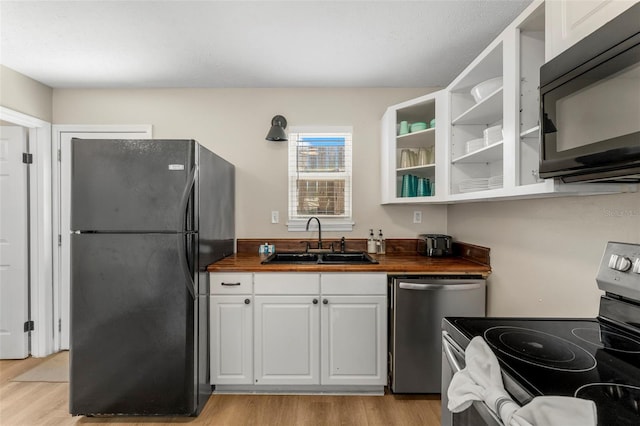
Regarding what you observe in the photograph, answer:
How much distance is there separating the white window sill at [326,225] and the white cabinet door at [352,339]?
87 cm

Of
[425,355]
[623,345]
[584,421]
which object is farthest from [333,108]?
[584,421]

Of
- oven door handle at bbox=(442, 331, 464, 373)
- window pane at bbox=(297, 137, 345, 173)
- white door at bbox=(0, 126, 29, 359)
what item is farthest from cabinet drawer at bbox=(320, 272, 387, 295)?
white door at bbox=(0, 126, 29, 359)

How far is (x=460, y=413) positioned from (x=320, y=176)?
2.24m

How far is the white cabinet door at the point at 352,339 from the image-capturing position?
2.23 meters

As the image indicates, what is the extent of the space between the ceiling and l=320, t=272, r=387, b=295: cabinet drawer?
1582 mm

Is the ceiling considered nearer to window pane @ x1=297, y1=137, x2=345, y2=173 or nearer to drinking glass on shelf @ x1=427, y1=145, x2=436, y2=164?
window pane @ x1=297, y1=137, x2=345, y2=173

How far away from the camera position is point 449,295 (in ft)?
7.06

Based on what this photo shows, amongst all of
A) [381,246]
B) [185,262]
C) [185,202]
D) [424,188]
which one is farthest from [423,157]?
[185,262]

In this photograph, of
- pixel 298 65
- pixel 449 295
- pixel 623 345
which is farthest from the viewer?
pixel 298 65

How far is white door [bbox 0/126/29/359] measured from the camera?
9.19ft

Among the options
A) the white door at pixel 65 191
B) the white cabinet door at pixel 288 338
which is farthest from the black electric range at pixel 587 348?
the white door at pixel 65 191

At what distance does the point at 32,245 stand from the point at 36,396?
1.26m

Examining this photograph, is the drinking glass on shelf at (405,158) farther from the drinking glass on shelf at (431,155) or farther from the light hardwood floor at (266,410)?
the light hardwood floor at (266,410)

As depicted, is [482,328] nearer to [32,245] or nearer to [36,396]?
[36,396]
